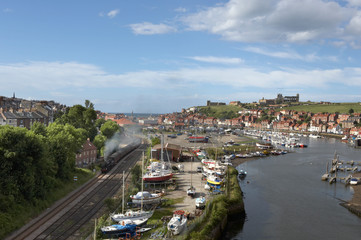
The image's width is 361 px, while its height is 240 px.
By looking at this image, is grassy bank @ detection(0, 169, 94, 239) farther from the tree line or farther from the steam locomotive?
the steam locomotive

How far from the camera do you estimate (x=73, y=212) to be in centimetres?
2414

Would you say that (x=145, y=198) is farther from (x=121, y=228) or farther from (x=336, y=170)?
(x=336, y=170)

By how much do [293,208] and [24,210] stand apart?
24.8m

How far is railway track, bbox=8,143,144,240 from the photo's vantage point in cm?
2002

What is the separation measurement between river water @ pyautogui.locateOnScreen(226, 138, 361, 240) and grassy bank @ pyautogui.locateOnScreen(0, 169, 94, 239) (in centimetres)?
1534

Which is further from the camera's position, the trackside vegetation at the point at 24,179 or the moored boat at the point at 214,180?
the moored boat at the point at 214,180

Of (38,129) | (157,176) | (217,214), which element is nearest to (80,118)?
(38,129)

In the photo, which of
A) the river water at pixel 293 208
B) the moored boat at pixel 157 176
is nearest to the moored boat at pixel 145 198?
the moored boat at pixel 157 176

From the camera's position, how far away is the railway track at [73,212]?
20016 mm

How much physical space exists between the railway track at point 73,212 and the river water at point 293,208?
11.9 meters

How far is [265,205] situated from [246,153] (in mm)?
37112

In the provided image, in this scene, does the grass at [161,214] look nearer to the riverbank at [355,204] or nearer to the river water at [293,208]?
the river water at [293,208]

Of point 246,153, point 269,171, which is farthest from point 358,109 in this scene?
point 269,171

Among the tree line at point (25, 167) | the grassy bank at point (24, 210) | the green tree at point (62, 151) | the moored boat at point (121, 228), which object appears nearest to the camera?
the grassy bank at point (24, 210)
